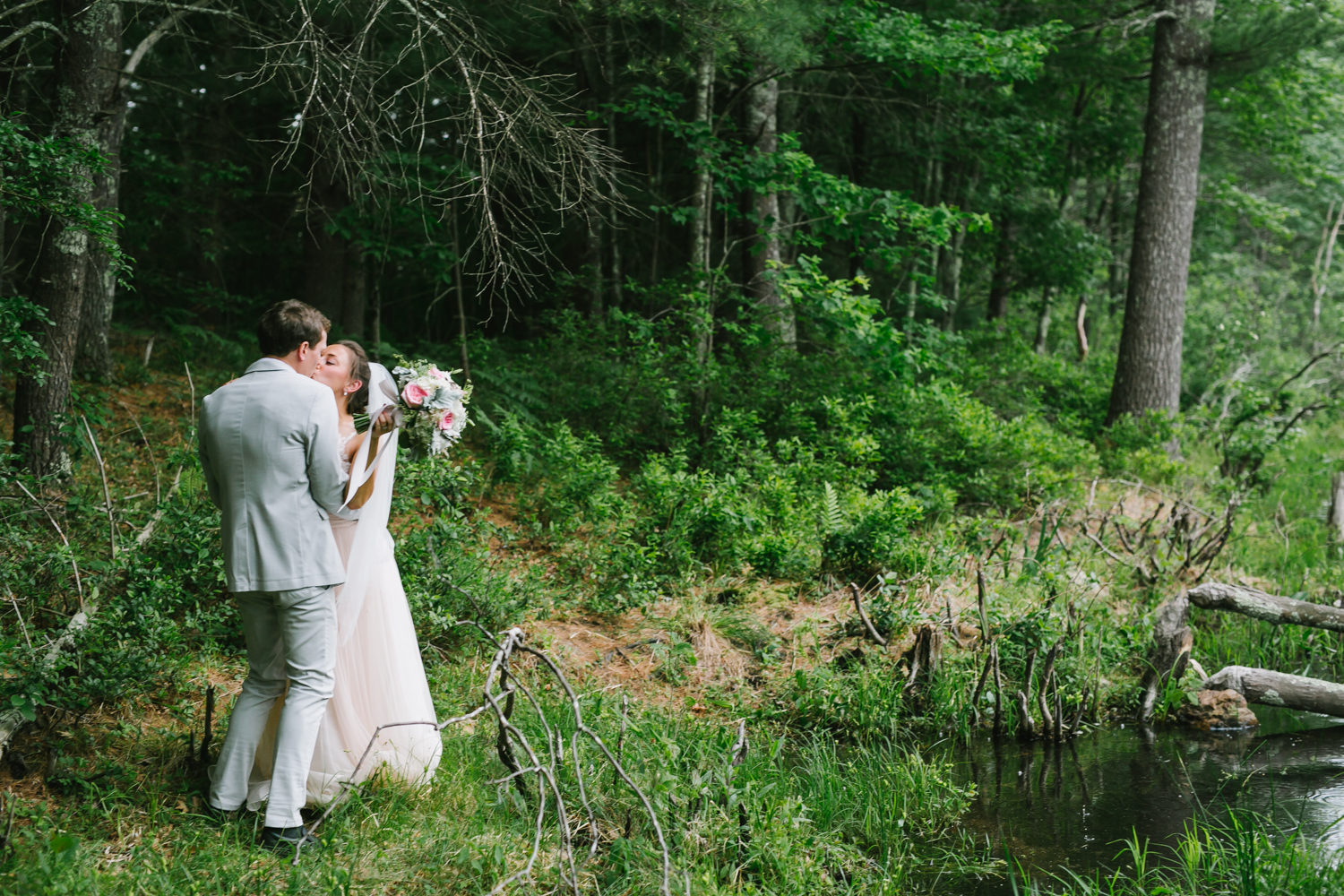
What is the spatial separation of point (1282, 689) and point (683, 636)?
153 inches

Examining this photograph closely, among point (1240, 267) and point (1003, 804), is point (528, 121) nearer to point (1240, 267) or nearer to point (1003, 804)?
point (1003, 804)

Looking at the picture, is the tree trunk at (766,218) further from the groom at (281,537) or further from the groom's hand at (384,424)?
the groom at (281,537)

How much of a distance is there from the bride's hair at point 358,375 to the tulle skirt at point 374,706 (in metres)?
0.58

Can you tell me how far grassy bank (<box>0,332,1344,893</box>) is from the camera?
3.73 meters

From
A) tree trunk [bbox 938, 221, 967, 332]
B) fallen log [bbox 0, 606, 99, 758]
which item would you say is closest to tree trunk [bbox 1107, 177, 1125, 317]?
tree trunk [bbox 938, 221, 967, 332]

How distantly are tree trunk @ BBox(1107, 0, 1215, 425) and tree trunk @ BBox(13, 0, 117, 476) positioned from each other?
11773 millimetres

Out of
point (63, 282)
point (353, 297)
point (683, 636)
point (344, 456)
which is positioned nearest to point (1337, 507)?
point (683, 636)

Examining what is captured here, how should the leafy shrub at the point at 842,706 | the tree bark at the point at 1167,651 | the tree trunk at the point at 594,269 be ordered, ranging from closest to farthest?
1. the leafy shrub at the point at 842,706
2. the tree bark at the point at 1167,651
3. the tree trunk at the point at 594,269

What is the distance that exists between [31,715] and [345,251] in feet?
29.9

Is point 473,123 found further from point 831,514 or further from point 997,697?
point 997,697

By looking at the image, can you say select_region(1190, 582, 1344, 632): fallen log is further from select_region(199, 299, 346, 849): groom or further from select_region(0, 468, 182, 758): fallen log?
select_region(0, 468, 182, 758): fallen log

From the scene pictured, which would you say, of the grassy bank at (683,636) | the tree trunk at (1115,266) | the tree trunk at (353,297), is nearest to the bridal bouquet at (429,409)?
the grassy bank at (683,636)

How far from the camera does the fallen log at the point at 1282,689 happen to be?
5.88 metres

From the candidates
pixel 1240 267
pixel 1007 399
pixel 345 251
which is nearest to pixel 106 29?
pixel 345 251
